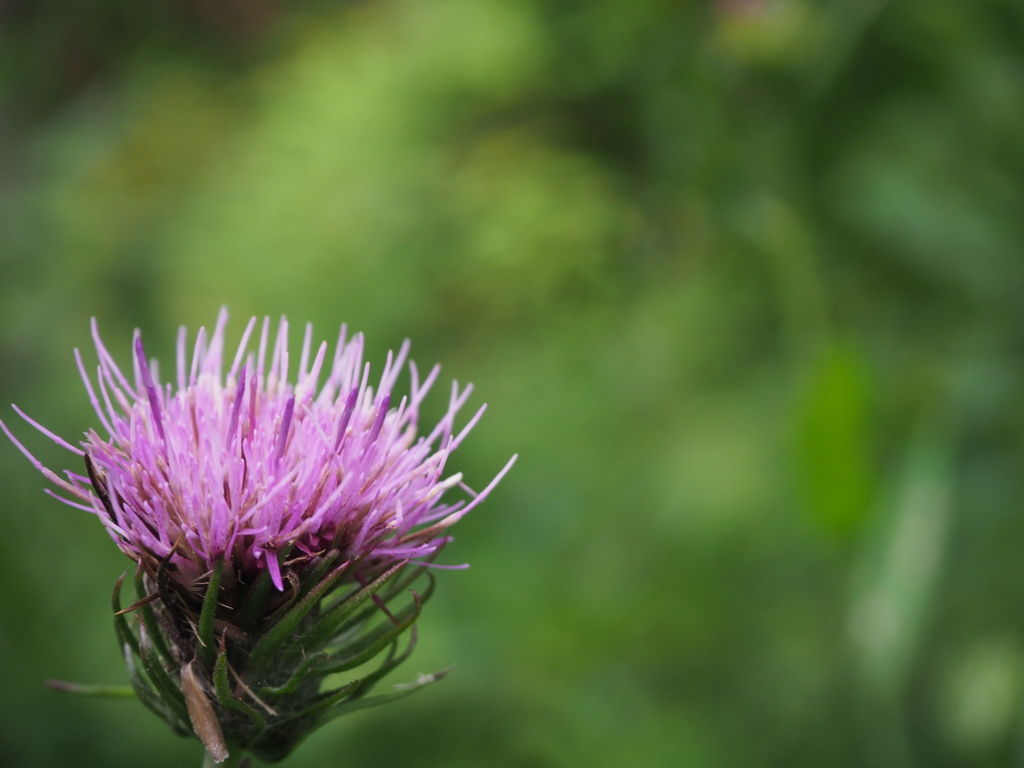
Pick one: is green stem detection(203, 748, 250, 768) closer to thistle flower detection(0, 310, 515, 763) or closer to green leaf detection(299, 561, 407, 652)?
thistle flower detection(0, 310, 515, 763)

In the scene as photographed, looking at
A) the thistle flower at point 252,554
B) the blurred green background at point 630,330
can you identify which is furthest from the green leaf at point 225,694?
the blurred green background at point 630,330

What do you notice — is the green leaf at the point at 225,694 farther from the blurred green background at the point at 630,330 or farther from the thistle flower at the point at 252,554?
the blurred green background at the point at 630,330

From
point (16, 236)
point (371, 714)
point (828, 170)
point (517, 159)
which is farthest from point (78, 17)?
point (371, 714)

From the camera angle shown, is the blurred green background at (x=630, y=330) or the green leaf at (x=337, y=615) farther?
the blurred green background at (x=630, y=330)

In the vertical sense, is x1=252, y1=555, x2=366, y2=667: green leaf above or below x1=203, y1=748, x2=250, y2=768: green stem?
above

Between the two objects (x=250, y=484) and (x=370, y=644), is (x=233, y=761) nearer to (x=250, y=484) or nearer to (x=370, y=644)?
(x=370, y=644)

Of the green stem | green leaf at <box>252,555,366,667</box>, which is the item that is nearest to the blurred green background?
the green stem

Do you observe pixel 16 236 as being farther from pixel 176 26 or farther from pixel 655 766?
pixel 176 26
